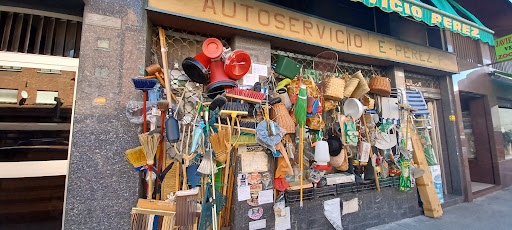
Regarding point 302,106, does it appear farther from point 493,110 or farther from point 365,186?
point 493,110

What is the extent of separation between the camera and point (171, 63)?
10.8ft

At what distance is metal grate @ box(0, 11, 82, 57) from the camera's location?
2.64 meters

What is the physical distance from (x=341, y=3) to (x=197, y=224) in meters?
5.66

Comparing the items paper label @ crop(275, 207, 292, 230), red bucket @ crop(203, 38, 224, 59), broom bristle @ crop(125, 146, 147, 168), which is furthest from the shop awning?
broom bristle @ crop(125, 146, 147, 168)

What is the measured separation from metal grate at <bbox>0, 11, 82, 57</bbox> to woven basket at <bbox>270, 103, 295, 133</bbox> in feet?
9.29

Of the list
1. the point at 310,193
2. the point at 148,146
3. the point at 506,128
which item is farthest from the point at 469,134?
the point at 148,146

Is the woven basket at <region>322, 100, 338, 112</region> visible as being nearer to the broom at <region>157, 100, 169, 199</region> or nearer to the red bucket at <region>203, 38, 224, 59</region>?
the red bucket at <region>203, 38, 224, 59</region>

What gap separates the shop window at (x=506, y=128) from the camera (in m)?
7.61

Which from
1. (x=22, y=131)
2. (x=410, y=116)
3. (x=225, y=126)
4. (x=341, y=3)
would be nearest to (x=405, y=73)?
(x=410, y=116)

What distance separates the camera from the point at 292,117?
3.53 metres

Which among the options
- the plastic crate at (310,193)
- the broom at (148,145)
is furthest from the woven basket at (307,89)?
the broom at (148,145)

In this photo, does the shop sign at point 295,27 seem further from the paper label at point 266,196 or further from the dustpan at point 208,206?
the paper label at point 266,196

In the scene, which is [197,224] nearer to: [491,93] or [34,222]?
[34,222]

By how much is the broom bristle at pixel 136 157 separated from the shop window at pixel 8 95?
60.5 inches
